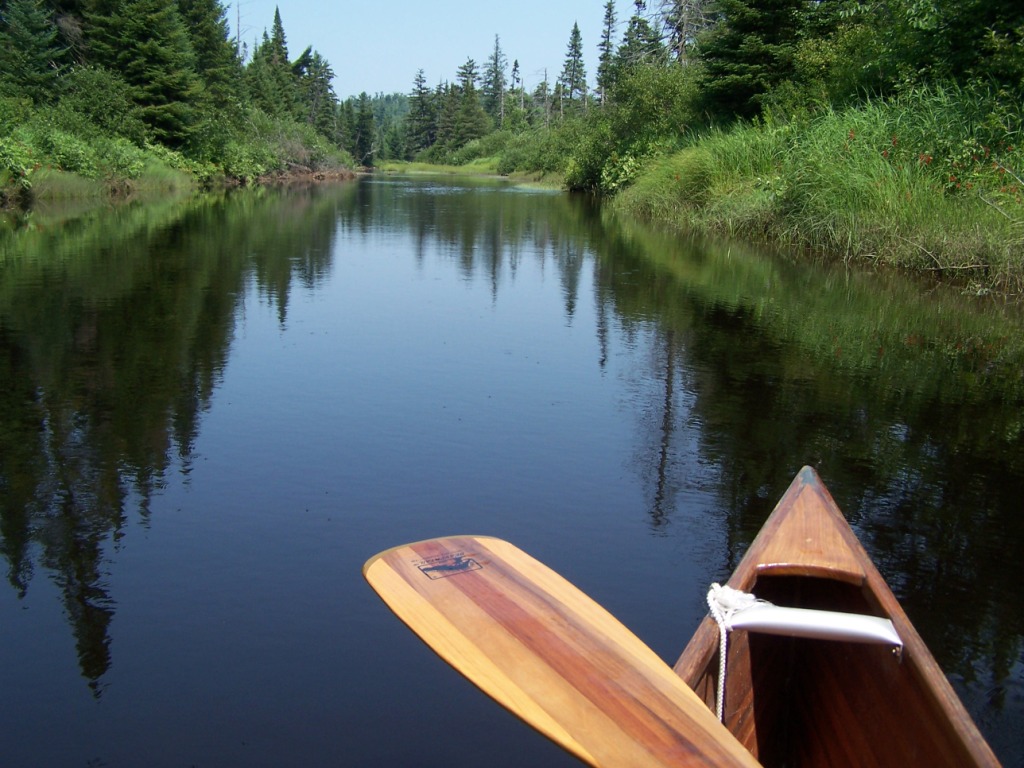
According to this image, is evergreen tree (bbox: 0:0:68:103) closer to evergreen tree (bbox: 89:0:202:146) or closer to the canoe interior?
evergreen tree (bbox: 89:0:202:146)

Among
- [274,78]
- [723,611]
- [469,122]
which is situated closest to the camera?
[723,611]

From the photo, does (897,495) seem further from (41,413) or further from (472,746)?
(41,413)

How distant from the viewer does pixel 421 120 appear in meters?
105

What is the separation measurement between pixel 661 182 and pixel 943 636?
773 inches

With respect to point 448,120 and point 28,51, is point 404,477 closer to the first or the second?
point 28,51

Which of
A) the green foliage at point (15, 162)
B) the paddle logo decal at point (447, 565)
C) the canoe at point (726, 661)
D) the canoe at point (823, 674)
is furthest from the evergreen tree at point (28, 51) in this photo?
the canoe at point (823, 674)

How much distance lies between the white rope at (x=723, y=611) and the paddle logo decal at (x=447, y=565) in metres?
0.74

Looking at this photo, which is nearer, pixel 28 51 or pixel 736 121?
pixel 736 121

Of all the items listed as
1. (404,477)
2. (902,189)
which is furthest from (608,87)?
(404,477)

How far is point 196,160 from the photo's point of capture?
3903cm

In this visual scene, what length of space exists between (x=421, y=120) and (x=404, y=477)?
104501mm

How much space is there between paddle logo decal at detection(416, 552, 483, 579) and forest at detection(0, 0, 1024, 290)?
1005 centimetres

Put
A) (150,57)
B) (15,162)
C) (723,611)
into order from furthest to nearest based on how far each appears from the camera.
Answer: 1. (150,57)
2. (15,162)
3. (723,611)

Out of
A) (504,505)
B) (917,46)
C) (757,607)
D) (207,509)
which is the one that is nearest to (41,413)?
(207,509)
